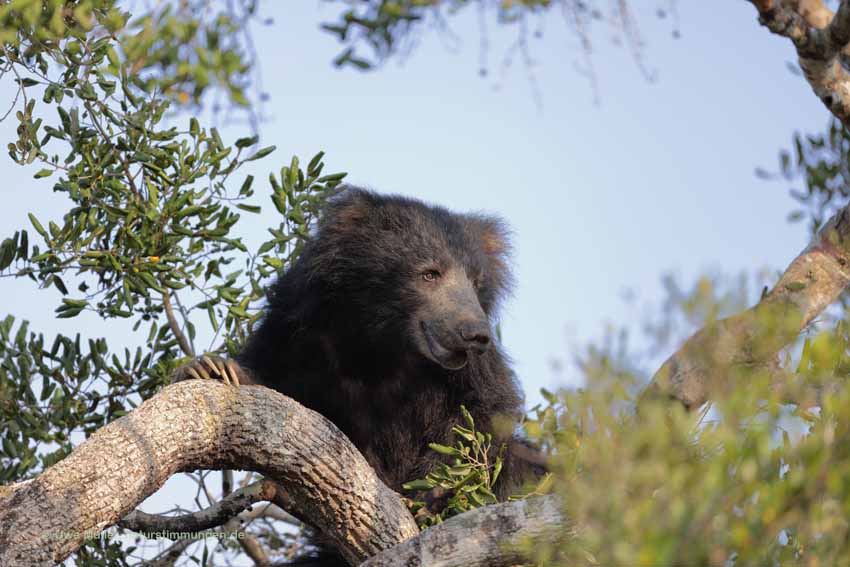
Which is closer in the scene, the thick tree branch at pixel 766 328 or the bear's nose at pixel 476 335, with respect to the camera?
the thick tree branch at pixel 766 328

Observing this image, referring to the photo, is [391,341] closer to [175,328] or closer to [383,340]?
[383,340]

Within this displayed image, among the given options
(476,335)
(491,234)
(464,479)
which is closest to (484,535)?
(464,479)

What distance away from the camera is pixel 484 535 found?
10.6 feet

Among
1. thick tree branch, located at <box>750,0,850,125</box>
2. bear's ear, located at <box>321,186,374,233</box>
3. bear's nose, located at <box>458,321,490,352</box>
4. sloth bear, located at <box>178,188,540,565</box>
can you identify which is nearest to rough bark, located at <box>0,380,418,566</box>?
sloth bear, located at <box>178,188,540,565</box>

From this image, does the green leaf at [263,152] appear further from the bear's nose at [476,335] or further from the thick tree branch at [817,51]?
the thick tree branch at [817,51]

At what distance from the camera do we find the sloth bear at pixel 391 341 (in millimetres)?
5273

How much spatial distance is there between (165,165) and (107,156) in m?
0.29

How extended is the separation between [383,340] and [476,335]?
2.25 ft

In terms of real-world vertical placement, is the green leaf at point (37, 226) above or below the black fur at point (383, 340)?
above

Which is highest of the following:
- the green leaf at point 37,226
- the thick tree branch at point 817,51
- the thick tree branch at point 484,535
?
the green leaf at point 37,226

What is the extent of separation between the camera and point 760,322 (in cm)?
232

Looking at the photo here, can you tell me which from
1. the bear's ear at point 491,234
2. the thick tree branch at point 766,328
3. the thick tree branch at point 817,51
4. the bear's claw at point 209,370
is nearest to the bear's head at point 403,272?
the bear's ear at point 491,234

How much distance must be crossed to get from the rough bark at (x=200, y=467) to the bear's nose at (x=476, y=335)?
1104 mm

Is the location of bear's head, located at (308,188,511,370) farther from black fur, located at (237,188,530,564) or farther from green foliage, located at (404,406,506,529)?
green foliage, located at (404,406,506,529)
